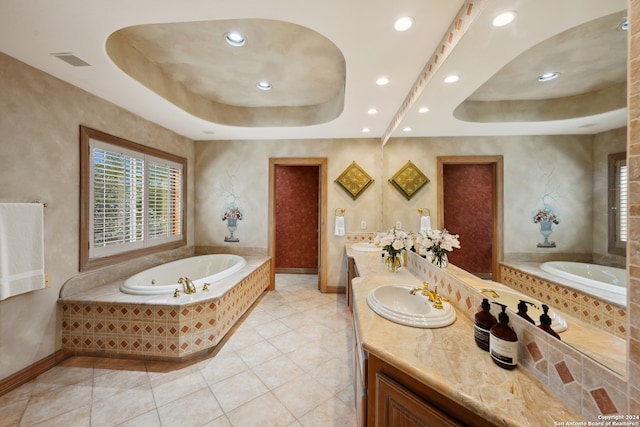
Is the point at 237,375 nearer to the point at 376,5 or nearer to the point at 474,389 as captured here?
the point at 474,389

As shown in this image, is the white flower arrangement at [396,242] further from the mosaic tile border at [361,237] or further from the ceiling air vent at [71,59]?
the ceiling air vent at [71,59]

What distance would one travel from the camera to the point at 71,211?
2.14 m

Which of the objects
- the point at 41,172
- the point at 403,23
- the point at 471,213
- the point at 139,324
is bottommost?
the point at 139,324

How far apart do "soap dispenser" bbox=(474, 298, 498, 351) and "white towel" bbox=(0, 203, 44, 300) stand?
9.95 ft

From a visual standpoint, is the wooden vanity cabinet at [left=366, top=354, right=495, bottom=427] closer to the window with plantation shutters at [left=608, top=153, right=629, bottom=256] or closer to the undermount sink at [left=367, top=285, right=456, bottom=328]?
the undermount sink at [left=367, top=285, right=456, bottom=328]

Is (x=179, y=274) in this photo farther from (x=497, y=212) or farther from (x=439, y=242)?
(x=497, y=212)

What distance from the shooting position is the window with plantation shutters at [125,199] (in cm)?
230

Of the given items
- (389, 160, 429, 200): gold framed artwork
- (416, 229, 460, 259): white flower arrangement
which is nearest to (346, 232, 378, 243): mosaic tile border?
(389, 160, 429, 200): gold framed artwork

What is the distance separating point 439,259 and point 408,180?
1476mm

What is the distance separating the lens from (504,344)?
870 mm

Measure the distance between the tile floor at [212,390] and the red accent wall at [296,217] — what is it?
97.3 inches

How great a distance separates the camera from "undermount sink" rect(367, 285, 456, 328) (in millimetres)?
1179

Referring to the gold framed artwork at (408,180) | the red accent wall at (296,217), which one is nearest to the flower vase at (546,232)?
the gold framed artwork at (408,180)

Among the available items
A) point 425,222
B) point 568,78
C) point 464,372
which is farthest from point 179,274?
point 568,78
